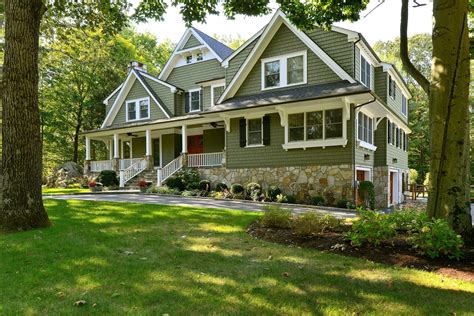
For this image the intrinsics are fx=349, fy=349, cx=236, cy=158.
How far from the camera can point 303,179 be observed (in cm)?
1486

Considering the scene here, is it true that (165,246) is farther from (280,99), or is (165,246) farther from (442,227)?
(280,99)

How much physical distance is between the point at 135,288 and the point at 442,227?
4014mm

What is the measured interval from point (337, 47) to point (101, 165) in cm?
1647

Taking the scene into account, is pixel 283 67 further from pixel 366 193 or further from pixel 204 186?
pixel 204 186

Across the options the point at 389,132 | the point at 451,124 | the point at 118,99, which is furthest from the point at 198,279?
the point at 118,99

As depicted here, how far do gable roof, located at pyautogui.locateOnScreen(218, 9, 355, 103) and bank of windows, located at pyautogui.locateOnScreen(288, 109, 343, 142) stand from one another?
1.63 m

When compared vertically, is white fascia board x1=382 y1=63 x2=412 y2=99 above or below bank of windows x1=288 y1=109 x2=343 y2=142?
above

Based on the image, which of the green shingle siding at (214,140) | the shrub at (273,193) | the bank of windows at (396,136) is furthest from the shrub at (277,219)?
the green shingle siding at (214,140)

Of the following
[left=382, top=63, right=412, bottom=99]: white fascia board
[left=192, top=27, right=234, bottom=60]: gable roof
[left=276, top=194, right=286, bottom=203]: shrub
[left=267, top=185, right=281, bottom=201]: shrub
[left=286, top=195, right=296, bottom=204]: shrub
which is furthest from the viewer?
[left=192, top=27, right=234, bottom=60]: gable roof

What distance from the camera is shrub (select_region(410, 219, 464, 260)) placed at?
4.65 m

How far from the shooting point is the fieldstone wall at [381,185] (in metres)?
16.6

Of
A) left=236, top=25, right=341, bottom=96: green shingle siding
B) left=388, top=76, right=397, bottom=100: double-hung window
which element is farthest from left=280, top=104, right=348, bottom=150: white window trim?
left=388, top=76, right=397, bottom=100: double-hung window

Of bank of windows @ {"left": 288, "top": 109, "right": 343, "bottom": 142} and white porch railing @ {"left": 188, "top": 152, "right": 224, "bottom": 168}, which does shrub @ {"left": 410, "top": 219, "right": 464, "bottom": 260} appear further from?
white porch railing @ {"left": 188, "top": 152, "right": 224, "bottom": 168}

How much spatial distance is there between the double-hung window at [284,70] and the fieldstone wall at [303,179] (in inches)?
154
